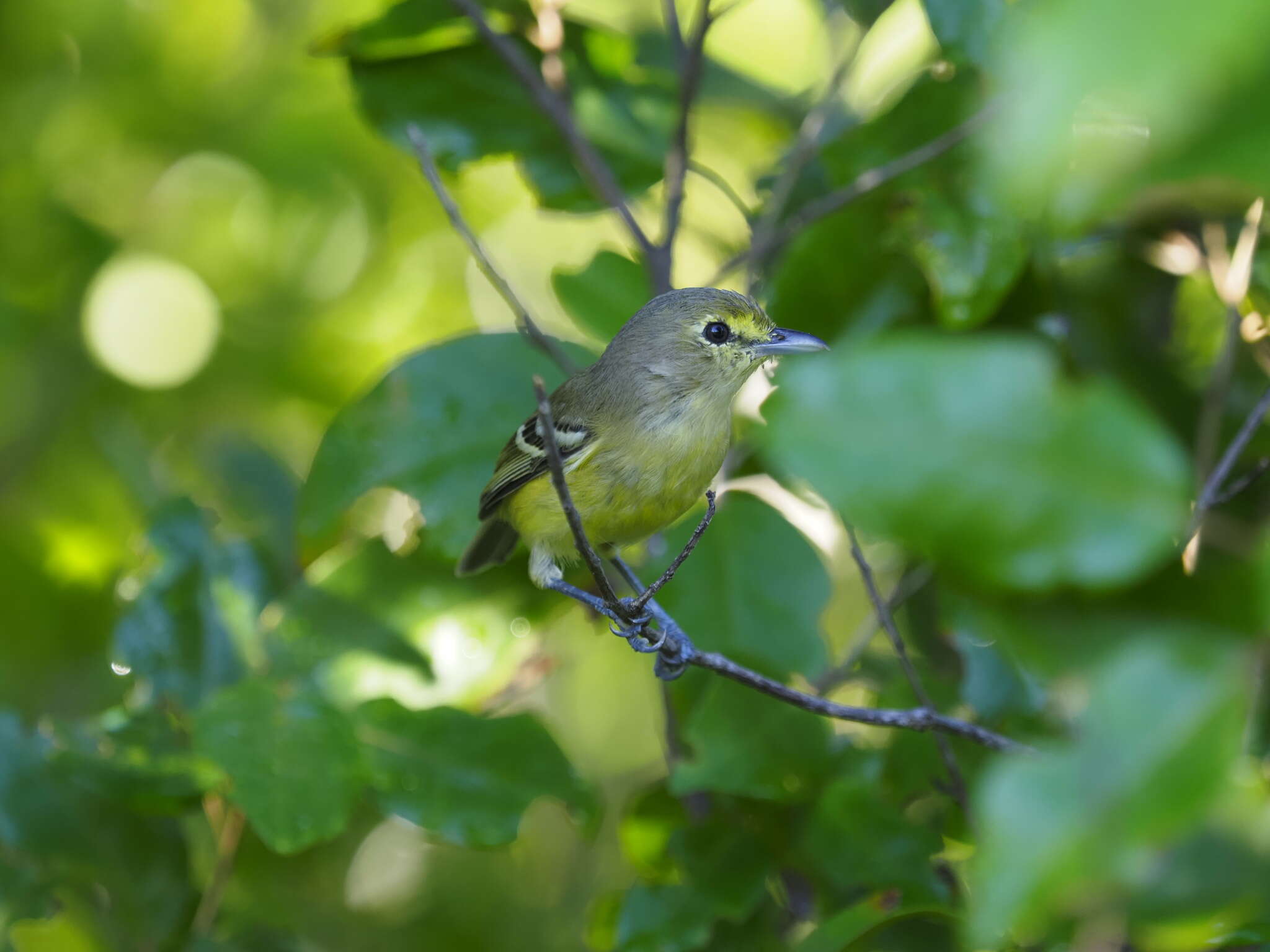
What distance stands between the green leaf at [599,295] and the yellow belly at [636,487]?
1.00ft

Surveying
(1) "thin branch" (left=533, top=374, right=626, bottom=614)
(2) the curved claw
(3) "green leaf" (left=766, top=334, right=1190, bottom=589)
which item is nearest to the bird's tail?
(2) the curved claw

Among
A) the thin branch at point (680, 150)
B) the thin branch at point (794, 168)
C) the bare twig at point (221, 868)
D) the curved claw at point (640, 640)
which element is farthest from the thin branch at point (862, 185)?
the bare twig at point (221, 868)

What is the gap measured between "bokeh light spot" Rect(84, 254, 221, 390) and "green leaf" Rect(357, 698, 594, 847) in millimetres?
2051

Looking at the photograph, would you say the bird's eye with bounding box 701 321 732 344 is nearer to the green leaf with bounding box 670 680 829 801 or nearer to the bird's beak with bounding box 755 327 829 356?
the bird's beak with bounding box 755 327 829 356

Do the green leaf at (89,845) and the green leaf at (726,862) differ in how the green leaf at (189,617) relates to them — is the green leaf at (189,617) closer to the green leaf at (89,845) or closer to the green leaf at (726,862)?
the green leaf at (89,845)

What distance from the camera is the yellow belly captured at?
2.70 metres

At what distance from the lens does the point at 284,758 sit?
2135 millimetres

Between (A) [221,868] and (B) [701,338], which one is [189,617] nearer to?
(A) [221,868]

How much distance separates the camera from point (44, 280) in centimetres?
392

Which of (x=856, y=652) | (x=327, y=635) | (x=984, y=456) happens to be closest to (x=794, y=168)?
(x=856, y=652)

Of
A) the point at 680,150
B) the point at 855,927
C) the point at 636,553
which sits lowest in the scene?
the point at 636,553

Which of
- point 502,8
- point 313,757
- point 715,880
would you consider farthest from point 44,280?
point 715,880

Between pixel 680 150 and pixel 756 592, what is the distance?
1033 millimetres

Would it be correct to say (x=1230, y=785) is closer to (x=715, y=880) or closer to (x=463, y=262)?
(x=715, y=880)
